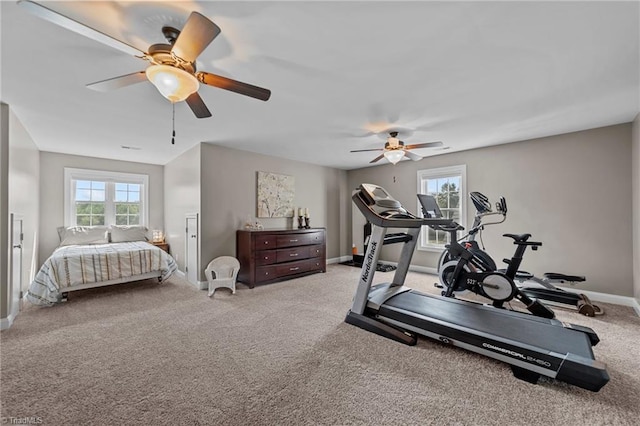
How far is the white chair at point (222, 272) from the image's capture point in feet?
12.4

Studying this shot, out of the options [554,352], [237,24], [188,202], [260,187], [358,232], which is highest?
[237,24]

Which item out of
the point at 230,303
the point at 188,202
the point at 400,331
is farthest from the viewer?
the point at 188,202

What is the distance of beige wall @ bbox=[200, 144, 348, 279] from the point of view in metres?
4.17

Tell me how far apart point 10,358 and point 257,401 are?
6.93 feet

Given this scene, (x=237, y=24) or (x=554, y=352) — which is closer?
(x=237, y=24)

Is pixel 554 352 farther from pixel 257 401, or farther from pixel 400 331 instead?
pixel 257 401

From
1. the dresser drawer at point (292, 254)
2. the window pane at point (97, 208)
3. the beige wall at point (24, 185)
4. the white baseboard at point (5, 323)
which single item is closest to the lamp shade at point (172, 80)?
the beige wall at point (24, 185)

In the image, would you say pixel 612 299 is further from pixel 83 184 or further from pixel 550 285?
pixel 83 184

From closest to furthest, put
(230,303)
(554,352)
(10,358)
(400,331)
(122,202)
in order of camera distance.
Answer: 1. (554,352)
2. (10,358)
3. (400,331)
4. (230,303)
5. (122,202)

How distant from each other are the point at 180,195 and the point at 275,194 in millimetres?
1731

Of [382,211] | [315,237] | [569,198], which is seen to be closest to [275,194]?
[315,237]

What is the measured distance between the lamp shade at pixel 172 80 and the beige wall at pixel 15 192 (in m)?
2.32

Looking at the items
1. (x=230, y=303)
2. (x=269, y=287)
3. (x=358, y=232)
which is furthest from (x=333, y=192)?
(x=230, y=303)

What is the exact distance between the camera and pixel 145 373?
1893 millimetres
